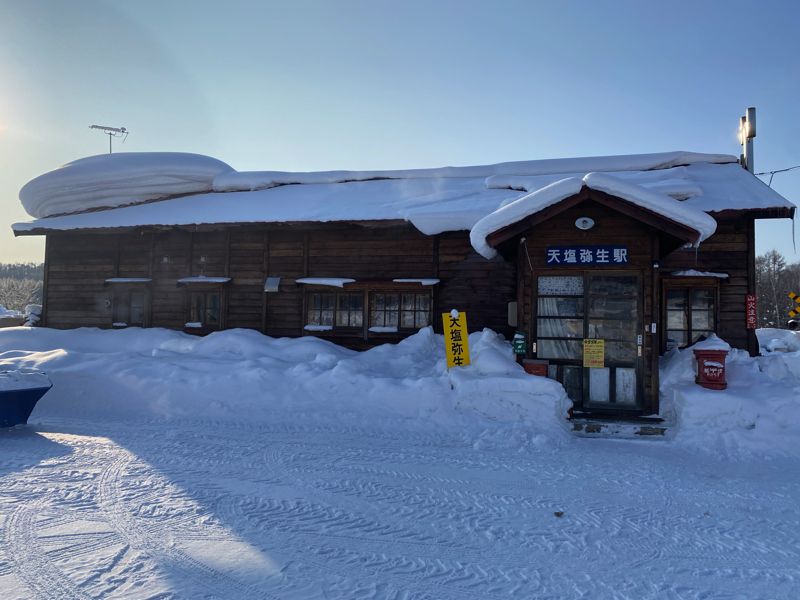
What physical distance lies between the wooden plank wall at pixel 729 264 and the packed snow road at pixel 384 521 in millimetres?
5157

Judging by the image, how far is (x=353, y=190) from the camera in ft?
46.0

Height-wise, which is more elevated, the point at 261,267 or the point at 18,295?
the point at 18,295

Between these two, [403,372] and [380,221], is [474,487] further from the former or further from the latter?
[380,221]

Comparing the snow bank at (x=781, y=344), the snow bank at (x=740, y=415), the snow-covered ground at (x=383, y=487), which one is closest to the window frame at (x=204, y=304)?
the snow-covered ground at (x=383, y=487)

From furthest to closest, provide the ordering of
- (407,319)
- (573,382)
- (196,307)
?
(196,307) < (407,319) < (573,382)

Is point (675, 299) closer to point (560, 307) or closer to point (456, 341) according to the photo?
point (560, 307)

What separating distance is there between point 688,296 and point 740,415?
4.50 m

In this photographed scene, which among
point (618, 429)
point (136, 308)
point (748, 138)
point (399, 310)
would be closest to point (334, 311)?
point (399, 310)

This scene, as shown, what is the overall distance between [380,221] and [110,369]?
20.5 feet

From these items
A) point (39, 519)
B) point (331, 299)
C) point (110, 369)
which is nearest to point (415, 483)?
point (39, 519)

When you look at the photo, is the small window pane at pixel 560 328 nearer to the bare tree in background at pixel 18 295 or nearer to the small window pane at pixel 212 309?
the small window pane at pixel 212 309

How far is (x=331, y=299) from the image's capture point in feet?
40.5

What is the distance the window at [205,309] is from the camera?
13008 mm

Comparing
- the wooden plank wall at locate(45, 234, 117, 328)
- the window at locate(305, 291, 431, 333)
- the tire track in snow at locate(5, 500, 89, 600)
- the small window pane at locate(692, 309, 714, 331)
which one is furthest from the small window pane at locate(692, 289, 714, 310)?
the wooden plank wall at locate(45, 234, 117, 328)
